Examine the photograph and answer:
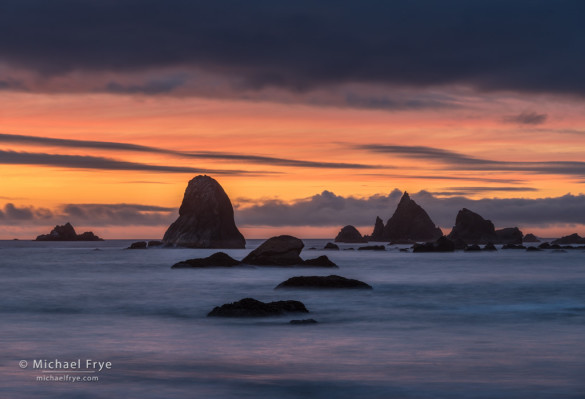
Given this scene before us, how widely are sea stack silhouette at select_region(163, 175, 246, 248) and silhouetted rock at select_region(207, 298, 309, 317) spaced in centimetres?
13743

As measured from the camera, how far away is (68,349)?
882 inches

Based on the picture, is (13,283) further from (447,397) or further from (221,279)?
(447,397)

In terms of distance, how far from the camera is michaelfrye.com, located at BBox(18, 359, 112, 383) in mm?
17062

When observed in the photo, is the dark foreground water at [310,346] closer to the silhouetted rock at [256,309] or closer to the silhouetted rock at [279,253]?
the silhouetted rock at [256,309]

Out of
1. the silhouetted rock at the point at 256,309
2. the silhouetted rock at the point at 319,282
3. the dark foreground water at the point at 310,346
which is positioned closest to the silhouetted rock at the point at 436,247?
the dark foreground water at the point at 310,346

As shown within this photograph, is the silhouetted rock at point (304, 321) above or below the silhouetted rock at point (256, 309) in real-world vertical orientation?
below

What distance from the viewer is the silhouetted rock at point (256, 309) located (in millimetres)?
27953

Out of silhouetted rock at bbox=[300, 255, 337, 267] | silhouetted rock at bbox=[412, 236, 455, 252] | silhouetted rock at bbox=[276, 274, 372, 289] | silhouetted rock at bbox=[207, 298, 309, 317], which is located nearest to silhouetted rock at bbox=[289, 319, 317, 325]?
silhouetted rock at bbox=[207, 298, 309, 317]

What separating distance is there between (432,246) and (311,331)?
5056 inches

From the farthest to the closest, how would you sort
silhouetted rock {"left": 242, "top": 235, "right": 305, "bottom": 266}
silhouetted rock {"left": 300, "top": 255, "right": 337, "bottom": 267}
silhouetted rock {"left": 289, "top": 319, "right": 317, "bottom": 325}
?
silhouetted rock {"left": 300, "top": 255, "right": 337, "bottom": 267}, silhouetted rock {"left": 242, "top": 235, "right": 305, "bottom": 266}, silhouetted rock {"left": 289, "top": 319, "right": 317, "bottom": 325}

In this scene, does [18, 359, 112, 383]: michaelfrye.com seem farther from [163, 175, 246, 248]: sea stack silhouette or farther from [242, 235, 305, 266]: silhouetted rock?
[163, 175, 246, 248]: sea stack silhouette

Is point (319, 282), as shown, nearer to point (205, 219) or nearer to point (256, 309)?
point (256, 309)

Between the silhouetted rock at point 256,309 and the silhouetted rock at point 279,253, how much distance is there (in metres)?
35.7

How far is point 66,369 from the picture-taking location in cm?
1869
